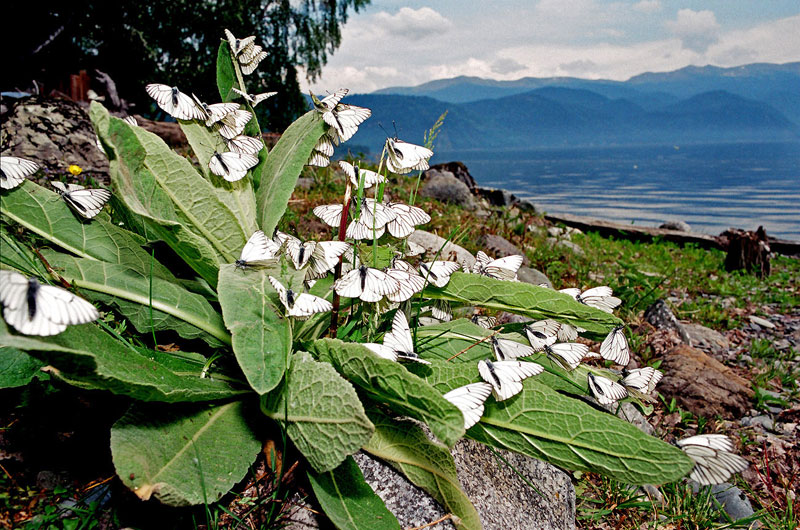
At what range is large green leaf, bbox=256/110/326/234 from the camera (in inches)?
72.3

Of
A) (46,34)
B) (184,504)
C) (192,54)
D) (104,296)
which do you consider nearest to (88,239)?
(104,296)

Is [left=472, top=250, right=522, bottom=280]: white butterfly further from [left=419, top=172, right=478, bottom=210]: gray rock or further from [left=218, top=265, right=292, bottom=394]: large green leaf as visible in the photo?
[left=419, top=172, right=478, bottom=210]: gray rock

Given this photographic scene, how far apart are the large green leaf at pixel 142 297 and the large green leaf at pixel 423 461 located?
2.03 feet

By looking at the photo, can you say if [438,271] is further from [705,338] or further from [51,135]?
[51,135]

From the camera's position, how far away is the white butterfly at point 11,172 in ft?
4.67

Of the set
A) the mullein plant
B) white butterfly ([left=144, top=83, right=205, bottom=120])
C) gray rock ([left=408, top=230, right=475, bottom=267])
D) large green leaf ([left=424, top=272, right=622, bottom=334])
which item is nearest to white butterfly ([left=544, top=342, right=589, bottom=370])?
the mullein plant

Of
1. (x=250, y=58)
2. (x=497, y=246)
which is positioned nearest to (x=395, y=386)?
(x=250, y=58)

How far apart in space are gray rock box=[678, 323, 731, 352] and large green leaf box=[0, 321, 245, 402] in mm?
4003

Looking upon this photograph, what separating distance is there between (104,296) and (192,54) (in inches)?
909

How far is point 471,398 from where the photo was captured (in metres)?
1.36

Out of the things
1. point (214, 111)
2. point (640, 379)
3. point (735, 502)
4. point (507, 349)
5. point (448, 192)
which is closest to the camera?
point (507, 349)

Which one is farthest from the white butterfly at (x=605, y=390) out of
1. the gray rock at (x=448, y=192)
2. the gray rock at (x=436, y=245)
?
the gray rock at (x=448, y=192)

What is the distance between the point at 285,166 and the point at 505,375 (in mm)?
1121

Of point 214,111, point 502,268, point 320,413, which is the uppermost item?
point 214,111
